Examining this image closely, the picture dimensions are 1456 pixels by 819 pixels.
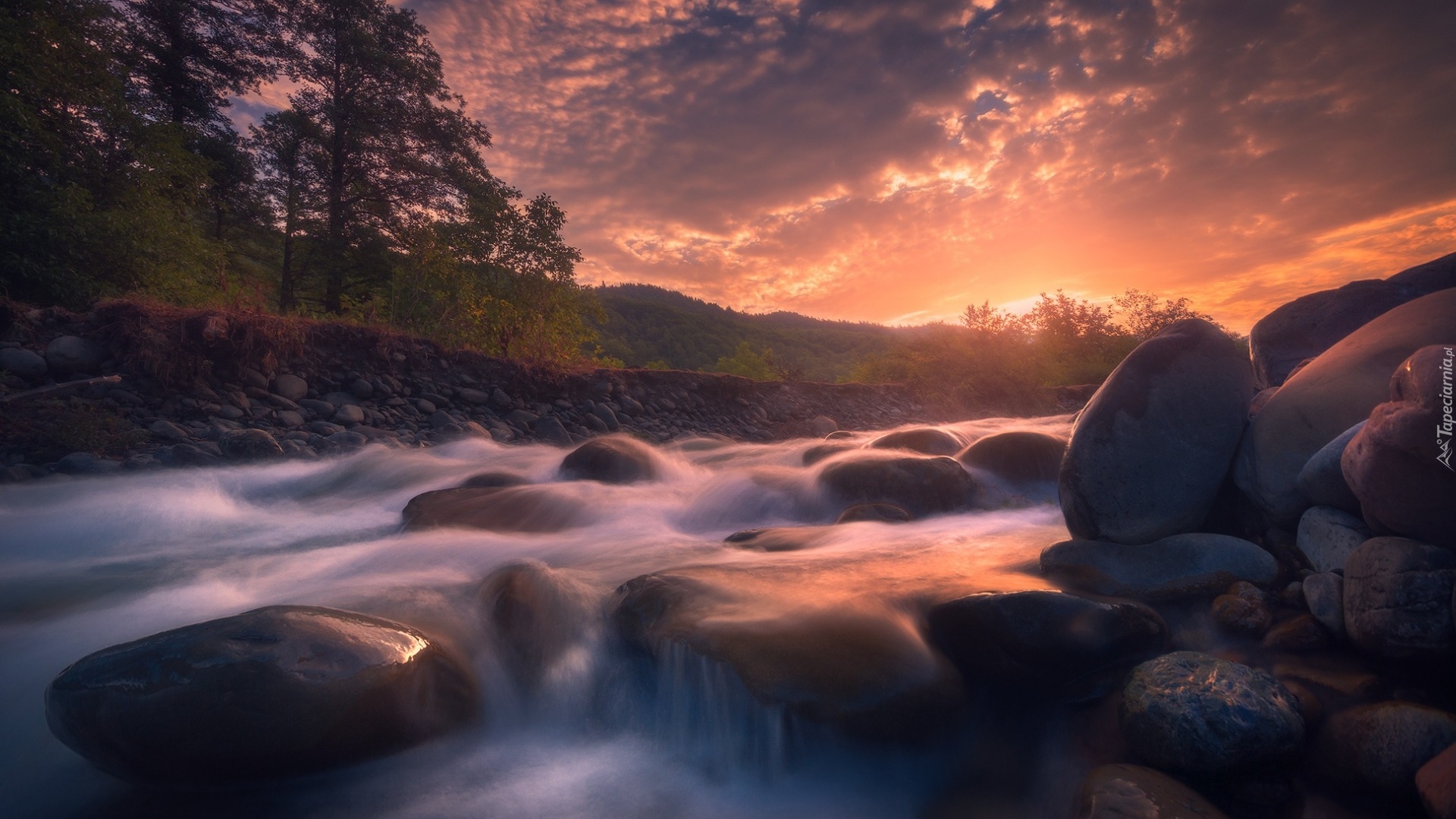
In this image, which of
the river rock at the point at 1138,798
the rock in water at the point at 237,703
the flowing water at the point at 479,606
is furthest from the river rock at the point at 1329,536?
the rock in water at the point at 237,703

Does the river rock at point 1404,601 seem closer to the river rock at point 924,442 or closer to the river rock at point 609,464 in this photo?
the river rock at point 924,442

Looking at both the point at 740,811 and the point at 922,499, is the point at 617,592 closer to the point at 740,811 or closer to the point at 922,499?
the point at 740,811

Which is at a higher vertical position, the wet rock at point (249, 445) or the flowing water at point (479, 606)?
the wet rock at point (249, 445)

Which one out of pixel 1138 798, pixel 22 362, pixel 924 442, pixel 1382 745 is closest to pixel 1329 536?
pixel 1382 745

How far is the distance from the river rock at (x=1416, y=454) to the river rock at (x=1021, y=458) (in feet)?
13.2

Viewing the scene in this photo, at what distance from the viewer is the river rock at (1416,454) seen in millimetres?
1978

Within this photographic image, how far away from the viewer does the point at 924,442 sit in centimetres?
827

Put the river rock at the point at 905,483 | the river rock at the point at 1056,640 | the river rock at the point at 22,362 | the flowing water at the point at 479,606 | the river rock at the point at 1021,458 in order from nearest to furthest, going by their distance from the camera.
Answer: the flowing water at the point at 479,606
the river rock at the point at 1056,640
the river rock at the point at 905,483
the river rock at the point at 1021,458
the river rock at the point at 22,362

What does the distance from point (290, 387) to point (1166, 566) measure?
10.9m

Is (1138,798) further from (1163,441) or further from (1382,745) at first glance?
(1163,441)

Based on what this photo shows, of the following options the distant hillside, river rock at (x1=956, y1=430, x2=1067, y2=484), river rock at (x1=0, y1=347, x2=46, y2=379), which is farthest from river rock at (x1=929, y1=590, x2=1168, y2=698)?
the distant hillside

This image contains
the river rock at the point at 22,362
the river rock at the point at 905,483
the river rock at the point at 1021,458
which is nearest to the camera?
the river rock at the point at 905,483

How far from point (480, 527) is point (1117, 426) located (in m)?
5.19

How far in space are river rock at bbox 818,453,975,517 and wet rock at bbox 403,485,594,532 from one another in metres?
2.76
